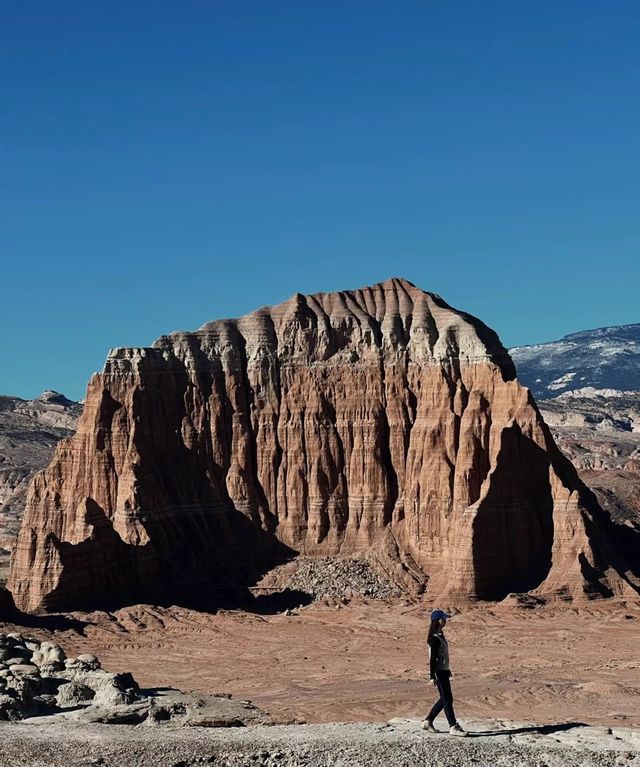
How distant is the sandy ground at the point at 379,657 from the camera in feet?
166

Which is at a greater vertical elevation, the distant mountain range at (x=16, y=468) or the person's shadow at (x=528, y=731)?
the distant mountain range at (x=16, y=468)

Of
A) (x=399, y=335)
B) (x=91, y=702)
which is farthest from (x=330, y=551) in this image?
(x=91, y=702)

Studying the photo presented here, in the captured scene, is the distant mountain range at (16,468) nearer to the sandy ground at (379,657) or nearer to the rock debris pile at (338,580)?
the rock debris pile at (338,580)

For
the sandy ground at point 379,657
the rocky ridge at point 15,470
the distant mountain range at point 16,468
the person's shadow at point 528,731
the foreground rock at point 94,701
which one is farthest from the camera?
the distant mountain range at point 16,468

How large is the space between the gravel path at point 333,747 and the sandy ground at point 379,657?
11.6 metres

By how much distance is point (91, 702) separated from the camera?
42.1m

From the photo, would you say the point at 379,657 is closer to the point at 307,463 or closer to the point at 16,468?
the point at 307,463

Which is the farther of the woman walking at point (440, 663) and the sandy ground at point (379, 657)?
the sandy ground at point (379, 657)

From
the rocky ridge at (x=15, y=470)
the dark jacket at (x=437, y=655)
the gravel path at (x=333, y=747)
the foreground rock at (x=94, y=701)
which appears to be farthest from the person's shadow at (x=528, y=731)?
the rocky ridge at (x=15, y=470)

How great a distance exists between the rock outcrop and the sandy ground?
4.62 meters

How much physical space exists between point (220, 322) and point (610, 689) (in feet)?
140

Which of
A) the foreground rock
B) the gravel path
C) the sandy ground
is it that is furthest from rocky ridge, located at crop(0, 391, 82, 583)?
the gravel path

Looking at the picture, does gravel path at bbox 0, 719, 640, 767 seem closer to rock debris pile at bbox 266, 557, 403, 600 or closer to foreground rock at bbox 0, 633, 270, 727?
foreground rock at bbox 0, 633, 270, 727

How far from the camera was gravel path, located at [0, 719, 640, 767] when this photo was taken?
31172 millimetres
